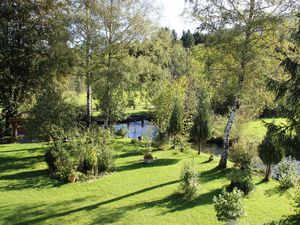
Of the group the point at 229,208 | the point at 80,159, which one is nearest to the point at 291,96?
the point at 229,208

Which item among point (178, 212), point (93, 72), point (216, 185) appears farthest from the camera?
point (93, 72)

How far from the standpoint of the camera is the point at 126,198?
1530 centimetres

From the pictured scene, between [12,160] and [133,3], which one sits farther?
[133,3]

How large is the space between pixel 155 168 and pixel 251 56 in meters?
8.18

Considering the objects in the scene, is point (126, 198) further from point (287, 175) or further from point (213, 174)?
point (287, 175)

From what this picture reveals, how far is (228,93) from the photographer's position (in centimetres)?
1930

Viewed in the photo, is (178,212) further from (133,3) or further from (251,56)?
(133,3)

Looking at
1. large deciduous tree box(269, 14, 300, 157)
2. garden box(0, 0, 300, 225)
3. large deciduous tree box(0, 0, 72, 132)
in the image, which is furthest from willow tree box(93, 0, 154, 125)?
large deciduous tree box(269, 14, 300, 157)

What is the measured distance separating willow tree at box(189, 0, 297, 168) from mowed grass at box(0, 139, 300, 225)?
535 cm

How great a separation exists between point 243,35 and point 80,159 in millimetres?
10857

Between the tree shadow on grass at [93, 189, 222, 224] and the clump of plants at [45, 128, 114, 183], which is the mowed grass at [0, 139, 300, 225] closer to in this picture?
the tree shadow on grass at [93, 189, 222, 224]

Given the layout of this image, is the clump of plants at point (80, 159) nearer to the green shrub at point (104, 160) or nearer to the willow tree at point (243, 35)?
the green shrub at point (104, 160)

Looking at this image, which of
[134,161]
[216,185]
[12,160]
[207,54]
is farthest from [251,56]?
[12,160]

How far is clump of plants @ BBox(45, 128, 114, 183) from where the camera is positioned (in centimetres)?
1770
